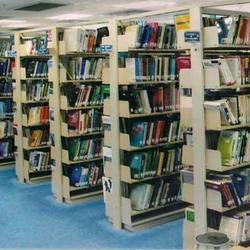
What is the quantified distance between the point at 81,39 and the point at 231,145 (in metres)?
2.44

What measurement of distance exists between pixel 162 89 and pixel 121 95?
0.50 m

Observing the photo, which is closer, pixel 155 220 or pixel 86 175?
pixel 155 220

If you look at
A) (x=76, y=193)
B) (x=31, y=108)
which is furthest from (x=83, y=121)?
(x=31, y=108)

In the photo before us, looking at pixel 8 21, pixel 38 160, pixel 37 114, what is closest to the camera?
pixel 37 114

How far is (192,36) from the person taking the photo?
367 centimetres

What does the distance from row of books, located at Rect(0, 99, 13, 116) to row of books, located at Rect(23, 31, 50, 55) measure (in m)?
1.56

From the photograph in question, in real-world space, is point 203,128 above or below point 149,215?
above

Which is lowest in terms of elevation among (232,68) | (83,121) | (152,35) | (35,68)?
(83,121)

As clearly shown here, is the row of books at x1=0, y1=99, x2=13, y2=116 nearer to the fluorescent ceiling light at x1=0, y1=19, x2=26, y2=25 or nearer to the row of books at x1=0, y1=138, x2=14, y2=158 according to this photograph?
the row of books at x1=0, y1=138, x2=14, y2=158

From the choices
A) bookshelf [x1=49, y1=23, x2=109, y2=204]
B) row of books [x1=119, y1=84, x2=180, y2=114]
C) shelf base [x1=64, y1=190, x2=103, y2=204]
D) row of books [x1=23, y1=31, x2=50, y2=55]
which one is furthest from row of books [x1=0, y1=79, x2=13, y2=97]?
row of books [x1=119, y1=84, x2=180, y2=114]

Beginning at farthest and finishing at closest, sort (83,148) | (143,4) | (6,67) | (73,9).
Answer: (73,9)
(143,4)
(6,67)
(83,148)

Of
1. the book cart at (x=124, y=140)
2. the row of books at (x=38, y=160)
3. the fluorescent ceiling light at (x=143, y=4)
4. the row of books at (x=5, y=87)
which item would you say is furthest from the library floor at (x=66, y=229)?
the fluorescent ceiling light at (x=143, y=4)

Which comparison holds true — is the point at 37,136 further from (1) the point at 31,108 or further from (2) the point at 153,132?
(2) the point at 153,132

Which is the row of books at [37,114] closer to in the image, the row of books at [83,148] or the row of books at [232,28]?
the row of books at [83,148]
